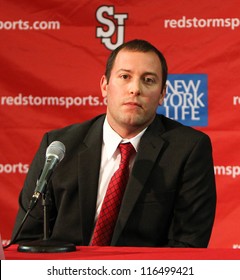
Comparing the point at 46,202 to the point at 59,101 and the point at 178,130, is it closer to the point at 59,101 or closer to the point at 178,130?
the point at 178,130

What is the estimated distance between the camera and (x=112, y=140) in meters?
2.65

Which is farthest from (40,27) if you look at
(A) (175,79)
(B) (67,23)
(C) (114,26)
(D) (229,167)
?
(D) (229,167)

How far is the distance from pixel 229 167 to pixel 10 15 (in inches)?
58.4

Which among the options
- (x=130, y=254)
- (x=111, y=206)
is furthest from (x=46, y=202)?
(x=111, y=206)

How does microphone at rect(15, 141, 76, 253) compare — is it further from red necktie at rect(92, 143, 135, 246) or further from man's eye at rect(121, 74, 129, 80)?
man's eye at rect(121, 74, 129, 80)

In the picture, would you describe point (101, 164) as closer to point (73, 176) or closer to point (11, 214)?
point (73, 176)

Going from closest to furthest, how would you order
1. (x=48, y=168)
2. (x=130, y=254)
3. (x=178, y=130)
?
(x=130, y=254), (x=48, y=168), (x=178, y=130)

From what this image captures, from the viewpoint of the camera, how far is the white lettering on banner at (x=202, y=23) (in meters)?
3.54

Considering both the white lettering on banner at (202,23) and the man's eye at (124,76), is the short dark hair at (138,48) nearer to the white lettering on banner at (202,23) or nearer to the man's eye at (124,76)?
the man's eye at (124,76)

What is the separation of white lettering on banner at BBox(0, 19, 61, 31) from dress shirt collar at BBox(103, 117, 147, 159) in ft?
3.91

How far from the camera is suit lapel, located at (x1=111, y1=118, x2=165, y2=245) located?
242 centimetres

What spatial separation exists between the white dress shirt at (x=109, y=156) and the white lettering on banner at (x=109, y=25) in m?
1.07

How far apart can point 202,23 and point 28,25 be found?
97cm

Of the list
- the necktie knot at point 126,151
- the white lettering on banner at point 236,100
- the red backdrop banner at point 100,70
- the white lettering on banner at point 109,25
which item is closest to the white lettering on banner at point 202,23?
the red backdrop banner at point 100,70
